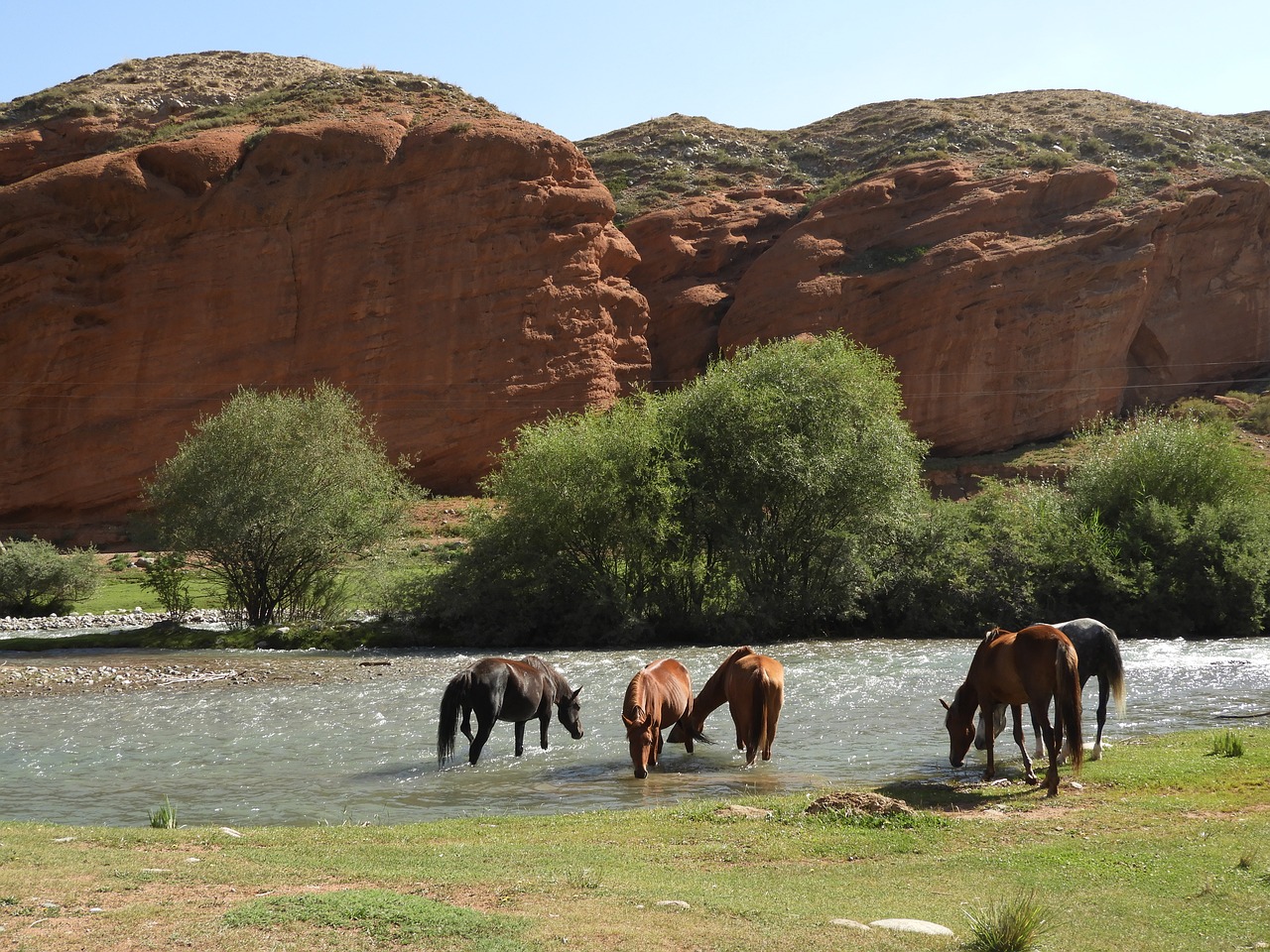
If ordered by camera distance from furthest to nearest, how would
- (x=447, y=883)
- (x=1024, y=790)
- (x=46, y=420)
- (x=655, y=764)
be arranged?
(x=46, y=420), (x=655, y=764), (x=1024, y=790), (x=447, y=883)

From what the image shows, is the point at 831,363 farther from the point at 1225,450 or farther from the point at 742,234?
the point at 742,234

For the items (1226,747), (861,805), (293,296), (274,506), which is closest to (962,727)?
(1226,747)

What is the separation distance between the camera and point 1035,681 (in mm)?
11750

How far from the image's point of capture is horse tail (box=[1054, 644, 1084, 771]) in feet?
37.9

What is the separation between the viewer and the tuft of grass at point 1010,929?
19.0 feet

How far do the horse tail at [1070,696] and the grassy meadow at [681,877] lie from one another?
0.51 m

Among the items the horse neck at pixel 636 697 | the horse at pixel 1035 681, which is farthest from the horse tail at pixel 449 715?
the horse at pixel 1035 681

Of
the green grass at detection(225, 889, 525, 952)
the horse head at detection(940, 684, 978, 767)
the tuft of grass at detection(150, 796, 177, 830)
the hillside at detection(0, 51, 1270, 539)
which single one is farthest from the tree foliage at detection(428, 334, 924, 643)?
the hillside at detection(0, 51, 1270, 539)

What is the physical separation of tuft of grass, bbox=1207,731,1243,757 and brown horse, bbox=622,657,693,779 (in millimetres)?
6552

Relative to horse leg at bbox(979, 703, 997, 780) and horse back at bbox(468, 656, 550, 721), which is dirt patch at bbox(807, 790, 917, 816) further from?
horse back at bbox(468, 656, 550, 721)

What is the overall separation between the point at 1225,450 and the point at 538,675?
29.9 meters

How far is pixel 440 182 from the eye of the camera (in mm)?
60781

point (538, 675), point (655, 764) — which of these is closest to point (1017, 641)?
point (655, 764)

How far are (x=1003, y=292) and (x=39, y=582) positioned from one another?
51783 mm
